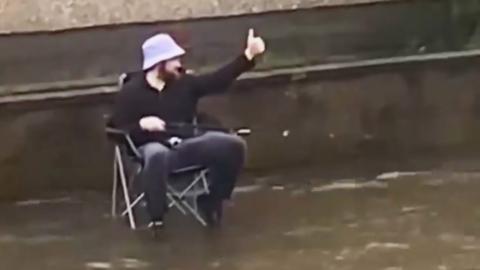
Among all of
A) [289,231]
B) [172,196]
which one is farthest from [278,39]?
[289,231]

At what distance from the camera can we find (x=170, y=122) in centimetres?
814

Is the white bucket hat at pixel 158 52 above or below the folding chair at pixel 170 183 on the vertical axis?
above

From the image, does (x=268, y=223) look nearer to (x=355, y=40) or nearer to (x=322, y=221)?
(x=322, y=221)

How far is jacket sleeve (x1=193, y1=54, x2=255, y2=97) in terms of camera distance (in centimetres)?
819

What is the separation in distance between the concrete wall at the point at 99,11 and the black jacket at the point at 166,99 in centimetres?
307

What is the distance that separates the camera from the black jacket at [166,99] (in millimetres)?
8078

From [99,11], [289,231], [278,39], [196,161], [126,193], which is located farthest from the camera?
[99,11]

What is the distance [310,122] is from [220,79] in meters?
2.01

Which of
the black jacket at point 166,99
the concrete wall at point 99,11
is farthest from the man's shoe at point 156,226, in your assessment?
the concrete wall at point 99,11

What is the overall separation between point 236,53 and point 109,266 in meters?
3.86

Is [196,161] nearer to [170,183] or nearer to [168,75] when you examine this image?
[170,183]

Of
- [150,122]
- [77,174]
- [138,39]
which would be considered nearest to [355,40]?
[138,39]

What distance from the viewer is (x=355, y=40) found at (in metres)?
10.9

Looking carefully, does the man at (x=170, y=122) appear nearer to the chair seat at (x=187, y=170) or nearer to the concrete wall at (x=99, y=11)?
the chair seat at (x=187, y=170)
